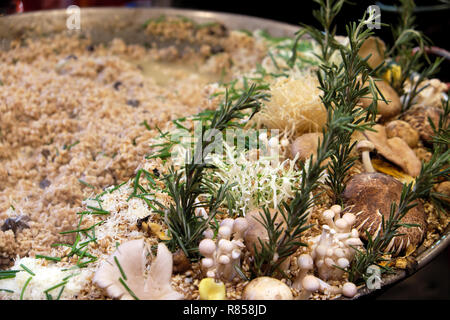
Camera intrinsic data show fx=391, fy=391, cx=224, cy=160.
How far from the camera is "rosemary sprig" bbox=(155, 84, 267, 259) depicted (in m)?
0.90

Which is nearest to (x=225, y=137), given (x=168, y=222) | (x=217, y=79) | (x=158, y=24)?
(x=168, y=222)

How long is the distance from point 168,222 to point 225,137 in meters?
0.48

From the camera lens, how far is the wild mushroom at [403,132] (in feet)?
4.86

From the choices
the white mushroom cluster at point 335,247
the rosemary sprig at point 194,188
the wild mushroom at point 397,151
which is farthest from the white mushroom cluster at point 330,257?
the wild mushroom at point 397,151

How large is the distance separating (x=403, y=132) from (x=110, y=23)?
6.42 ft

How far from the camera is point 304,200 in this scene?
2.87 ft

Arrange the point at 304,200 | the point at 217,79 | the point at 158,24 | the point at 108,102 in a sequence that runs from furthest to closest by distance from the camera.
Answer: the point at 158,24 < the point at 217,79 < the point at 108,102 < the point at 304,200

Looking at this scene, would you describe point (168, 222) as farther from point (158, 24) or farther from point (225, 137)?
point (158, 24)

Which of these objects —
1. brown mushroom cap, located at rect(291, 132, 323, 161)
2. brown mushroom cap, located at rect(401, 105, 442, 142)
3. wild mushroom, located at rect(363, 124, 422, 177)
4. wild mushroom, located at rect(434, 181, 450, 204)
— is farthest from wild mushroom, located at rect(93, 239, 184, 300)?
brown mushroom cap, located at rect(401, 105, 442, 142)

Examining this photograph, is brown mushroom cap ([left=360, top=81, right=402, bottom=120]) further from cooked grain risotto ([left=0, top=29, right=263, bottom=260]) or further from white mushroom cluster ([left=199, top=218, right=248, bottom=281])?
white mushroom cluster ([left=199, top=218, right=248, bottom=281])

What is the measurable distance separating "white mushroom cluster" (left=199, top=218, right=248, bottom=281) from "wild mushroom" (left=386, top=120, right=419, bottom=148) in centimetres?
83

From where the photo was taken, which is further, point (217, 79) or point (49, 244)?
point (217, 79)

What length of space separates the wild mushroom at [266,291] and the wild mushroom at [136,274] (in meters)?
0.15
